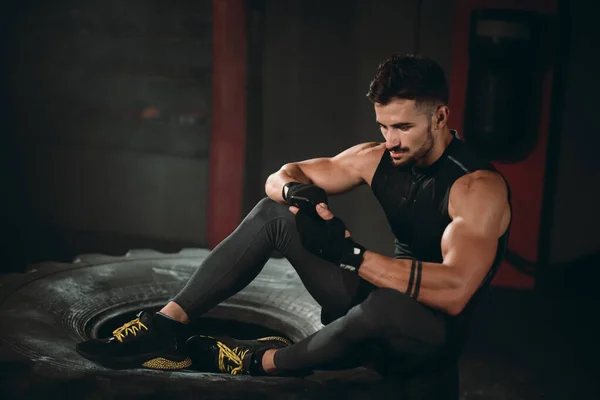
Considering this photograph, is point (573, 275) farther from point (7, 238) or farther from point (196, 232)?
point (7, 238)

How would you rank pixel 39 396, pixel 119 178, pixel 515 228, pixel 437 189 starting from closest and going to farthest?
pixel 39 396, pixel 437 189, pixel 515 228, pixel 119 178

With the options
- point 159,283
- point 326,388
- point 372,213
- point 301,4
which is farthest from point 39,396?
point 301,4

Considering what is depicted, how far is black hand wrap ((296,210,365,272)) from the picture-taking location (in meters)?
1.62

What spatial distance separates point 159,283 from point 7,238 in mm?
1654

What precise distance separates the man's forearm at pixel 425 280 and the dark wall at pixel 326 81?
171cm

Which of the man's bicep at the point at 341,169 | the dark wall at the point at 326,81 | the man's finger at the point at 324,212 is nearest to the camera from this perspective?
the man's finger at the point at 324,212

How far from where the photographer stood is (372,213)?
11.1 ft

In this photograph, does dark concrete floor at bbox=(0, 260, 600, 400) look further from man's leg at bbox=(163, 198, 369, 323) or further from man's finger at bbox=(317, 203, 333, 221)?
man's finger at bbox=(317, 203, 333, 221)

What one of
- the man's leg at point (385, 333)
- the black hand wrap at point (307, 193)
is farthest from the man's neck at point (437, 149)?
the man's leg at point (385, 333)

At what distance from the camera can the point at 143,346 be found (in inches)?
A: 68.8

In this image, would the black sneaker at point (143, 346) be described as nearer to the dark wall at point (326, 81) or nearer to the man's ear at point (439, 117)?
the man's ear at point (439, 117)

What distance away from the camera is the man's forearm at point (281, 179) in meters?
1.88

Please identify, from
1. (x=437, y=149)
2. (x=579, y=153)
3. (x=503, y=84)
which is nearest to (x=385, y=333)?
(x=437, y=149)

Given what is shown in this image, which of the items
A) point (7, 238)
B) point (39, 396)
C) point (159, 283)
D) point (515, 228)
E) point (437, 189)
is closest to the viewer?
point (39, 396)
